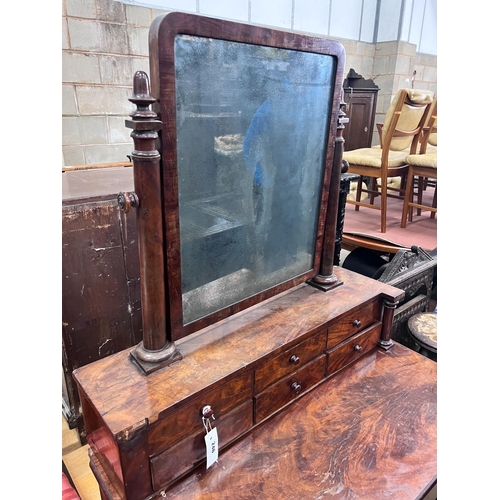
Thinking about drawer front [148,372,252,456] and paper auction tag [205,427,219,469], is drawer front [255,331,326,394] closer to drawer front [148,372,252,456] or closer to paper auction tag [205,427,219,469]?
drawer front [148,372,252,456]

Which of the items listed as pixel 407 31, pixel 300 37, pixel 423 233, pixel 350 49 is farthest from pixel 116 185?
pixel 407 31

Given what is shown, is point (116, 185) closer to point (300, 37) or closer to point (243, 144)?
point (243, 144)

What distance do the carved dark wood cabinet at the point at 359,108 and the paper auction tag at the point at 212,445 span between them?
3.96 metres

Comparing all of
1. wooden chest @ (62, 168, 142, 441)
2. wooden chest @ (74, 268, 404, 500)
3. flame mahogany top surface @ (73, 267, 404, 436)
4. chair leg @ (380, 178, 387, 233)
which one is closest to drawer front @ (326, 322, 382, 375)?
wooden chest @ (74, 268, 404, 500)

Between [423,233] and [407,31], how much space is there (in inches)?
129

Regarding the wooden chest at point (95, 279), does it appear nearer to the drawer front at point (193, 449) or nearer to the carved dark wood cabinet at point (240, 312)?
the carved dark wood cabinet at point (240, 312)

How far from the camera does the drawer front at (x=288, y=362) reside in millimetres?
1026

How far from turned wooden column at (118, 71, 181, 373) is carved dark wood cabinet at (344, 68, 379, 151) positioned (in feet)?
12.8

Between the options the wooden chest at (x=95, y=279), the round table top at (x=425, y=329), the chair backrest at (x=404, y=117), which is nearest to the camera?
the wooden chest at (x=95, y=279)

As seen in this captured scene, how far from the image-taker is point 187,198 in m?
0.87

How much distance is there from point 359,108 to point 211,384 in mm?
4232

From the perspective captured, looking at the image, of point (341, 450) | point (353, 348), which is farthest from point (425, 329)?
point (341, 450)

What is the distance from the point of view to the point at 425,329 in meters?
1.93

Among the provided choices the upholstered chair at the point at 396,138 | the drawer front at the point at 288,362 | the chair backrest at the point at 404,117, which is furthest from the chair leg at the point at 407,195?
the drawer front at the point at 288,362
